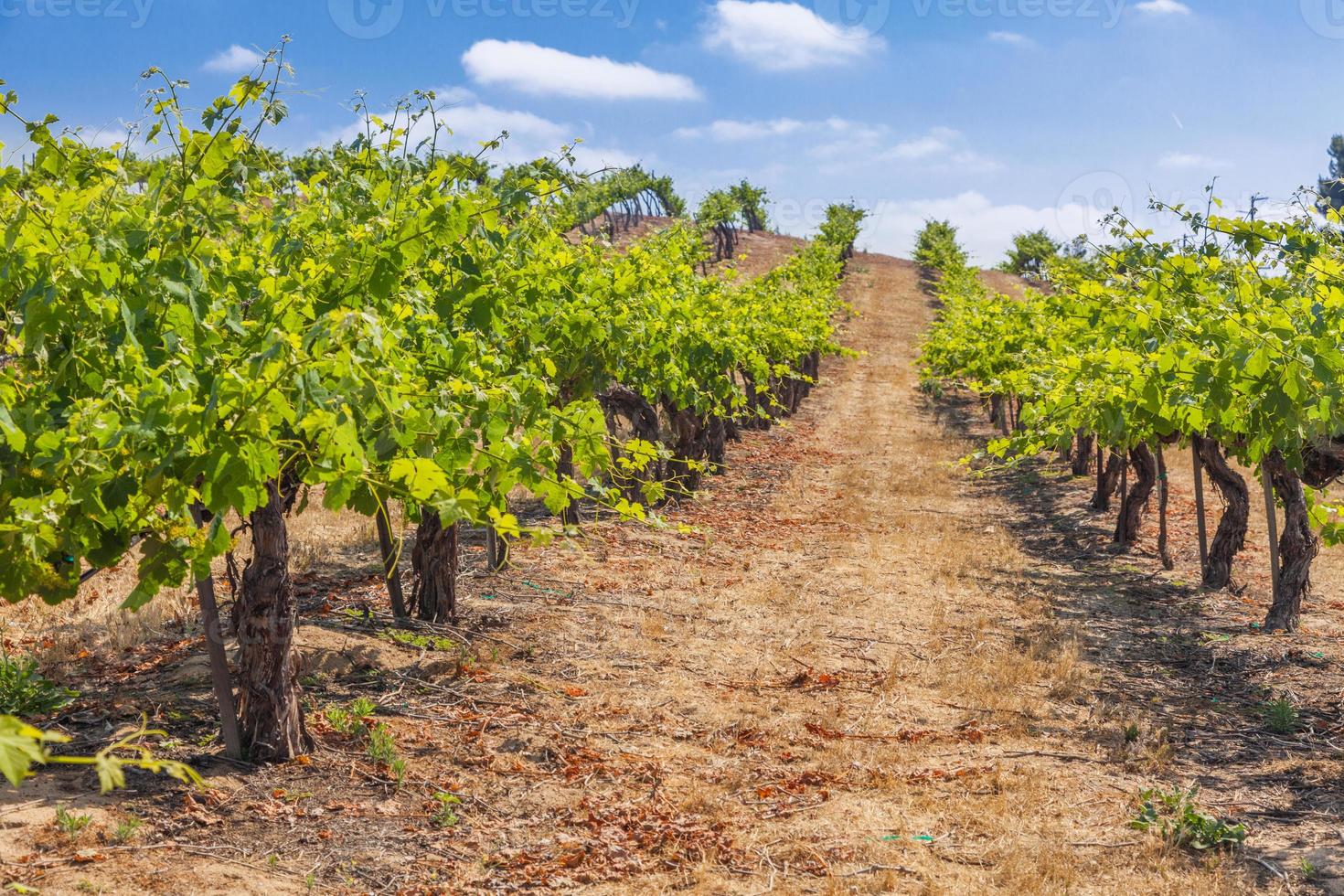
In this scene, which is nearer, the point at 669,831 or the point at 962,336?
the point at 669,831

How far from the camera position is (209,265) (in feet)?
17.1

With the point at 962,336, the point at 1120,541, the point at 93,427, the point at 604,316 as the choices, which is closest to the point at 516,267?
the point at 604,316

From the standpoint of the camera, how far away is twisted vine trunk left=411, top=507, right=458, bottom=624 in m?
9.80

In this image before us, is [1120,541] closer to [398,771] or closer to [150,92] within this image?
[398,771]

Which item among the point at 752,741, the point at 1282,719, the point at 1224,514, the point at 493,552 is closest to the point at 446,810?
the point at 752,741

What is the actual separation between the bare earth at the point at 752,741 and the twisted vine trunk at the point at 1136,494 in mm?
1512

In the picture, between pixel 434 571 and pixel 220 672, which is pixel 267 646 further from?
pixel 434 571

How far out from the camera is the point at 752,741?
7574mm

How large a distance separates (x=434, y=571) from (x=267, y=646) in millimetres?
3337

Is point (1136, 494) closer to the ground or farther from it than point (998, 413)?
closer to the ground

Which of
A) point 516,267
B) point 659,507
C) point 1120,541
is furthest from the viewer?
point 659,507

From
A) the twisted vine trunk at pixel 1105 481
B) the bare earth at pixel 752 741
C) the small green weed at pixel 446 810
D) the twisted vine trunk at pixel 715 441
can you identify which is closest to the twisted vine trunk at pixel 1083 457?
the twisted vine trunk at pixel 1105 481

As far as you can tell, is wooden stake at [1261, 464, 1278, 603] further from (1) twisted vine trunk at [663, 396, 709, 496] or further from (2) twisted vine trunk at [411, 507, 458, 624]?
(1) twisted vine trunk at [663, 396, 709, 496]

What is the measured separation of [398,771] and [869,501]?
1396 centimetres
